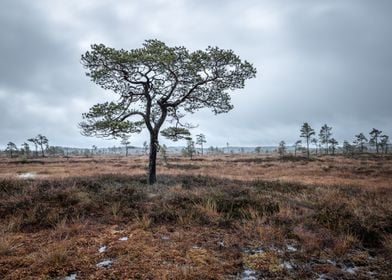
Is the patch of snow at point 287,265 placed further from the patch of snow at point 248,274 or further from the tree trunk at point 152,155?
the tree trunk at point 152,155

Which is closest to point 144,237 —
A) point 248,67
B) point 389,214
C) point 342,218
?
point 342,218

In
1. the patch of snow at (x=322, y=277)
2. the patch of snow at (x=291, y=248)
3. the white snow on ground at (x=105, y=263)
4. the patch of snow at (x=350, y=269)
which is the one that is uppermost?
the white snow on ground at (x=105, y=263)

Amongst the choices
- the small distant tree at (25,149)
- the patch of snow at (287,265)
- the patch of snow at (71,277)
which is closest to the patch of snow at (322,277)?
the patch of snow at (287,265)

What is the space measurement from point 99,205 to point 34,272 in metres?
4.07

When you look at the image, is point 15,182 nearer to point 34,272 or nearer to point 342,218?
point 34,272

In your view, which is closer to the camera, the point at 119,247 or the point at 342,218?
the point at 119,247

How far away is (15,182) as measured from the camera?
419 inches

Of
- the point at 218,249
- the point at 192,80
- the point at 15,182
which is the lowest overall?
the point at 218,249

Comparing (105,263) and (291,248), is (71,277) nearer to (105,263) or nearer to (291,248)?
(105,263)

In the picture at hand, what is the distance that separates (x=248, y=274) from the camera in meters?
4.17

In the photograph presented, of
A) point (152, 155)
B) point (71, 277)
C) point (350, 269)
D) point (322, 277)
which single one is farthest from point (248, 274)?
point (152, 155)

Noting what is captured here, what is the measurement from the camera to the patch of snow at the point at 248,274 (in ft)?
13.2

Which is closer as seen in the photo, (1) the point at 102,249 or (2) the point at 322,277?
(2) the point at 322,277

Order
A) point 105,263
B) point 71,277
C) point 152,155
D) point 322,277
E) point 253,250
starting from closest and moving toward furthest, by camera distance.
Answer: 1. point 71,277
2. point 322,277
3. point 105,263
4. point 253,250
5. point 152,155
